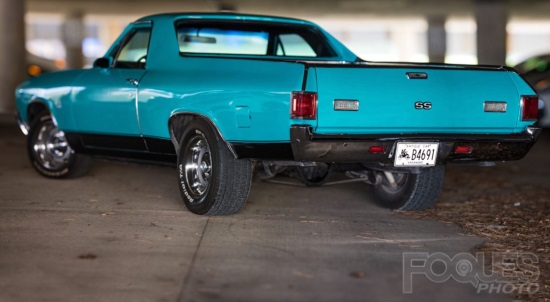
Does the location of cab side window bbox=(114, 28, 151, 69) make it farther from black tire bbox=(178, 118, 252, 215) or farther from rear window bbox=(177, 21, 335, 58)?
black tire bbox=(178, 118, 252, 215)

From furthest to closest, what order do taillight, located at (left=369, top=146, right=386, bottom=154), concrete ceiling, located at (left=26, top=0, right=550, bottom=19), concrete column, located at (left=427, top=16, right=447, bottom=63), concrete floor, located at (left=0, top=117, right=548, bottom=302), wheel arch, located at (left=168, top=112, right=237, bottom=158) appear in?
1. concrete column, located at (left=427, top=16, right=447, bottom=63)
2. concrete ceiling, located at (left=26, top=0, right=550, bottom=19)
3. wheel arch, located at (left=168, top=112, right=237, bottom=158)
4. taillight, located at (left=369, top=146, right=386, bottom=154)
5. concrete floor, located at (left=0, top=117, right=548, bottom=302)

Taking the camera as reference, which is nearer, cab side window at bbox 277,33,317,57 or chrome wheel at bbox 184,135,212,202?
chrome wheel at bbox 184,135,212,202

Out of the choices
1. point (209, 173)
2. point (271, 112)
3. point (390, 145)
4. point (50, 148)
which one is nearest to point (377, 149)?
point (390, 145)

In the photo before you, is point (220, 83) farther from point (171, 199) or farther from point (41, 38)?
point (41, 38)

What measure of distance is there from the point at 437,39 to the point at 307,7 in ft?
23.6

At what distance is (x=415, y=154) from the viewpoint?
648 centimetres

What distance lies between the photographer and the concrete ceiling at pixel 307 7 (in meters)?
32.1

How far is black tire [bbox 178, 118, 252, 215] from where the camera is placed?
6.68 metres

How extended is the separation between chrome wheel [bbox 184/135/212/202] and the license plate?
5.05 feet

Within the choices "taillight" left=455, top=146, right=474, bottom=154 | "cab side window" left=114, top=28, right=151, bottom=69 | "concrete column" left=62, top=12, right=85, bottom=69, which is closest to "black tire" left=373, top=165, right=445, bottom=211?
"taillight" left=455, top=146, right=474, bottom=154

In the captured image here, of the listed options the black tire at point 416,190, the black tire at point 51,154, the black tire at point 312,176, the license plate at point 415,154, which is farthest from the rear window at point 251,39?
the license plate at point 415,154

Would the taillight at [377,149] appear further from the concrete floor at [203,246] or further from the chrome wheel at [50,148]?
the chrome wheel at [50,148]

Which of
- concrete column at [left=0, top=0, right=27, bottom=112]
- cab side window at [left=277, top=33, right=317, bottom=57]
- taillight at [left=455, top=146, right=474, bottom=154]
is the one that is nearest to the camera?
taillight at [left=455, top=146, right=474, bottom=154]

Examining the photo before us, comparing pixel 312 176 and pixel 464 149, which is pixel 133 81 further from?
pixel 464 149
